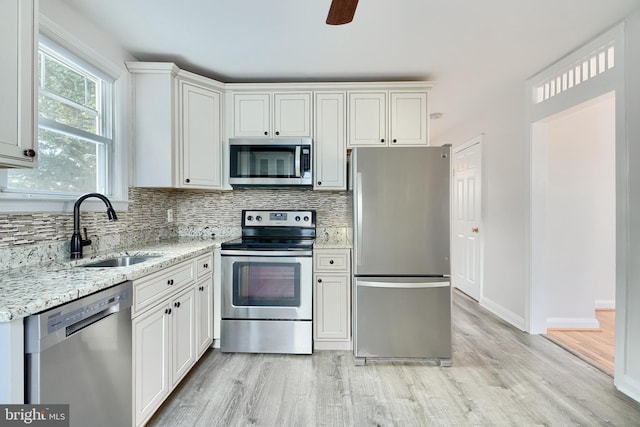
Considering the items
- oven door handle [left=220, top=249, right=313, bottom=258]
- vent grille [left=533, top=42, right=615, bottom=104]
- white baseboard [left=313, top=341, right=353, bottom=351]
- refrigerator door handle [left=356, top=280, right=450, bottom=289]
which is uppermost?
vent grille [left=533, top=42, right=615, bottom=104]

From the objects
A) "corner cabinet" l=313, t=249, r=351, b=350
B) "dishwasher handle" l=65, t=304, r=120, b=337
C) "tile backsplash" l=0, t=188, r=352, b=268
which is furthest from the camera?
"corner cabinet" l=313, t=249, r=351, b=350

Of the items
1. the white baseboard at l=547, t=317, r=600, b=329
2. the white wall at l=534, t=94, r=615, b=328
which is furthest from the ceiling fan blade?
the white baseboard at l=547, t=317, r=600, b=329

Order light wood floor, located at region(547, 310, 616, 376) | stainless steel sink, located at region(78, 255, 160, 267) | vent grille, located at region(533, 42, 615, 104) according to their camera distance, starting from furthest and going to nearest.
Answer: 1. light wood floor, located at region(547, 310, 616, 376)
2. vent grille, located at region(533, 42, 615, 104)
3. stainless steel sink, located at region(78, 255, 160, 267)

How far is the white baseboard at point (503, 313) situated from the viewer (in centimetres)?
285

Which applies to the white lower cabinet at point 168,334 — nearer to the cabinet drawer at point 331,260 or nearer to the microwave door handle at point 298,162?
the cabinet drawer at point 331,260

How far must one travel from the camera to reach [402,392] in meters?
1.90

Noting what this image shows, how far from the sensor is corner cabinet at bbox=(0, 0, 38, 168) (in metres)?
1.09

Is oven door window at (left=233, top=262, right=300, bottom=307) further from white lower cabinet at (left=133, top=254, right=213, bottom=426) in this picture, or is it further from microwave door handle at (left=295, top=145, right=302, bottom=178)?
microwave door handle at (left=295, top=145, right=302, bottom=178)

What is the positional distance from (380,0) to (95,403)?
7.95ft

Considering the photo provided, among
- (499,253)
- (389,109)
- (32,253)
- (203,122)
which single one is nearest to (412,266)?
(389,109)

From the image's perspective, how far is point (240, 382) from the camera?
6.56 feet

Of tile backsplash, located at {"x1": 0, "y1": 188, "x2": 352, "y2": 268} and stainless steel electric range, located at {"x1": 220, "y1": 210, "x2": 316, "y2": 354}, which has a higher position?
tile backsplash, located at {"x1": 0, "y1": 188, "x2": 352, "y2": 268}

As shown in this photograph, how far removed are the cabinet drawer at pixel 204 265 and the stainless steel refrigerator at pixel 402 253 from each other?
1.18 m

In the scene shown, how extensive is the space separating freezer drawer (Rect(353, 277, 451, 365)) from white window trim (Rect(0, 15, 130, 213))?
2.03m
